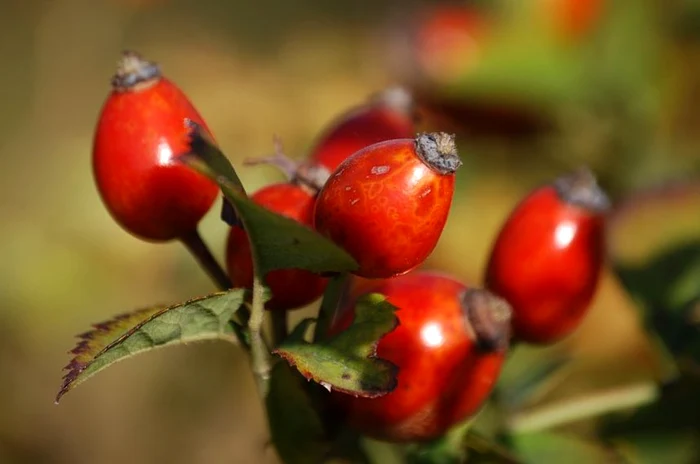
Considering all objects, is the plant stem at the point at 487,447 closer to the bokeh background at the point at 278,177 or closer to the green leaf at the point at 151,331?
the green leaf at the point at 151,331

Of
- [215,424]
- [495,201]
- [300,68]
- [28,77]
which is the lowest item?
[215,424]

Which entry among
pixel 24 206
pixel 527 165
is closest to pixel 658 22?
pixel 527 165

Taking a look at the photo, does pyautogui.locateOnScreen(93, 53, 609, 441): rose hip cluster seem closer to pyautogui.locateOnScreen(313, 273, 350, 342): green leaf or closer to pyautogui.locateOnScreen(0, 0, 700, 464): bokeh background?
pyautogui.locateOnScreen(313, 273, 350, 342): green leaf

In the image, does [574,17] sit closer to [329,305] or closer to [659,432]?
[659,432]

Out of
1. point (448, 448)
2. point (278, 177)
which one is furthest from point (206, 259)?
point (278, 177)

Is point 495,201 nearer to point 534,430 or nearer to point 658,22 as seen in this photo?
point 658,22

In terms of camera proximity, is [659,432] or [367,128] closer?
[367,128]

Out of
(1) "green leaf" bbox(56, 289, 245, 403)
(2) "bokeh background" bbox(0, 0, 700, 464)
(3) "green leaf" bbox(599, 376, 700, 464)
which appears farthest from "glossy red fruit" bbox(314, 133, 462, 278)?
(2) "bokeh background" bbox(0, 0, 700, 464)
